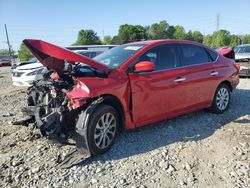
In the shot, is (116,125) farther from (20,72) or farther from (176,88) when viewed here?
(20,72)

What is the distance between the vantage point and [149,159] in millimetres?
4254

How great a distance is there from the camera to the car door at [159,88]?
4.70 metres

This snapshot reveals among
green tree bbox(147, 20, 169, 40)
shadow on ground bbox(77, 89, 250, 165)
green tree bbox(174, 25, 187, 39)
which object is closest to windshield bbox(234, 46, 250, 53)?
shadow on ground bbox(77, 89, 250, 165)

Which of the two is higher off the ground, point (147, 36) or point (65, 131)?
point (147, 36)

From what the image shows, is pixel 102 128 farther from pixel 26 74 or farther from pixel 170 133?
pixel 26 74

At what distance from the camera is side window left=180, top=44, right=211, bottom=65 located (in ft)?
18.4

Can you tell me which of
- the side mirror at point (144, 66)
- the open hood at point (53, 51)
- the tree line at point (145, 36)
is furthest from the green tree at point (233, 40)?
the open hood at point (53, 51)

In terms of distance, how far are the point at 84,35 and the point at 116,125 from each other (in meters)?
73.1

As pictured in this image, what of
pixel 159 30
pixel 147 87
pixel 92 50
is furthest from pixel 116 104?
pixel 159 30

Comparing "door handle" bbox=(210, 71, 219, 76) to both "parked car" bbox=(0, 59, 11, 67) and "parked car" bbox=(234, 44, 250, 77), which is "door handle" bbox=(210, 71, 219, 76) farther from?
"parked car" bbox=(0, 59, 11, 67)

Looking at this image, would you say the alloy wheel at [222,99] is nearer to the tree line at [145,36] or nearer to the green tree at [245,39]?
the tree line at [145,36]

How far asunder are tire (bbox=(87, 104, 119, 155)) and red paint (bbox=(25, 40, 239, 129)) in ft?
0.74

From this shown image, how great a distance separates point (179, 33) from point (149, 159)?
3512 inches

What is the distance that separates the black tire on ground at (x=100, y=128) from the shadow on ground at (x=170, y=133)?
0.59 ft
